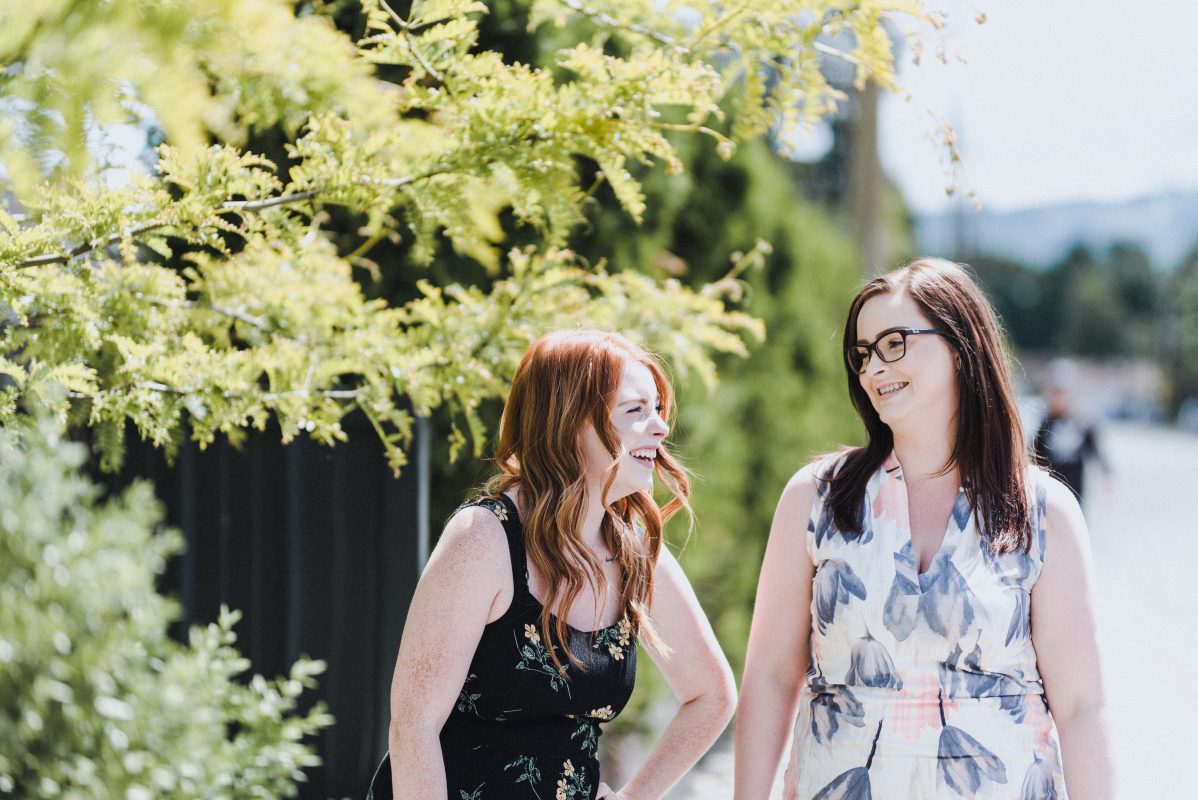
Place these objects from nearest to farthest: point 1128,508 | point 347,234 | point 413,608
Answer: point 413,608 → point 347,234 → point 1128,508

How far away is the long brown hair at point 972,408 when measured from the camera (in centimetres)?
225

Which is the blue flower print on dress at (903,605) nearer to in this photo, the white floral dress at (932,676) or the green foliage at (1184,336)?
the white floral dress at (932,676)

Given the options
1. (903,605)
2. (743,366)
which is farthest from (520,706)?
(743,366)

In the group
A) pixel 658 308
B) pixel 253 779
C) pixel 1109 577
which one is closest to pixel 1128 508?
pixel 1109 577

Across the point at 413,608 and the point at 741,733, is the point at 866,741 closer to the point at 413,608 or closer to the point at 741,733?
the point at 741,733

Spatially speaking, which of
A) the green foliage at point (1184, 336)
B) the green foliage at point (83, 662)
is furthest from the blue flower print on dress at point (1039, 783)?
the green foliage at point (1184, 336)

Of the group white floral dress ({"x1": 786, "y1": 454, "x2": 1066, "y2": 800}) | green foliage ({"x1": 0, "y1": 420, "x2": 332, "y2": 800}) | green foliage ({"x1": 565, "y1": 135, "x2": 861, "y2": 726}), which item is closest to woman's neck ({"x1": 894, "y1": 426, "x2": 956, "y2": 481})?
white floral dress ({"x1": 786, "y1": 454, "x2": 1066, "y2": 800})

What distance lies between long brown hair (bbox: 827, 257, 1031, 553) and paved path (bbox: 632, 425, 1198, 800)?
1.42 ft

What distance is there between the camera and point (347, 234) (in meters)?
3.40

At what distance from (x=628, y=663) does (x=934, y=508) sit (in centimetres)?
66

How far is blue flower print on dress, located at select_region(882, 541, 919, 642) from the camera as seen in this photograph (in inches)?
84.5

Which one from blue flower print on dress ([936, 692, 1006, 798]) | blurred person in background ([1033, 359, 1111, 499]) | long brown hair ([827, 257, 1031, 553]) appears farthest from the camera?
blurred person in background ([1033, 359, 1111, 499])

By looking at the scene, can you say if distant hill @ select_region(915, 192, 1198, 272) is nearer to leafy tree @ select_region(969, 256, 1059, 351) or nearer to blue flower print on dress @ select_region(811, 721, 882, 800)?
leafy tree @ select_region(969, 256, 1059, 351)

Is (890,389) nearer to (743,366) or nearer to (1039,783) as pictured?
(1039,783)
